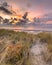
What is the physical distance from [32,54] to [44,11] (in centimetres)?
59

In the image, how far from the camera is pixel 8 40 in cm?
240

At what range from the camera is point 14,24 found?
8.24 ft

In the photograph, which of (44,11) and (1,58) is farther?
(44,11)

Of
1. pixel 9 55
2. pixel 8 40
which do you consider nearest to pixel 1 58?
pixel 9 55

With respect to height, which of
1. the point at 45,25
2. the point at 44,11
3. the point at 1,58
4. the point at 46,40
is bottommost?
the point at 1,58

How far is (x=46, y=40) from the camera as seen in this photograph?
91.3 inches

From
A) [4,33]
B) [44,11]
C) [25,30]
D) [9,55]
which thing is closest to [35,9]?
[44,11]

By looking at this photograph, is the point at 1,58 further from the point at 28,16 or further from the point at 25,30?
the point at 28,16

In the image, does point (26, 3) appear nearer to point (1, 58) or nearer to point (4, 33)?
point (4, 33)

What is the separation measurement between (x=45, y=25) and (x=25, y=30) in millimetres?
261

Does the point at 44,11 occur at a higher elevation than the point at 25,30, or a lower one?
higher

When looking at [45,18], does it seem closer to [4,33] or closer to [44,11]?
[44,11]

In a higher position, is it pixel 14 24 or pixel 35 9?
pixel 35 9

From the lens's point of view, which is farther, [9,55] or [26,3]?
[26,3]
